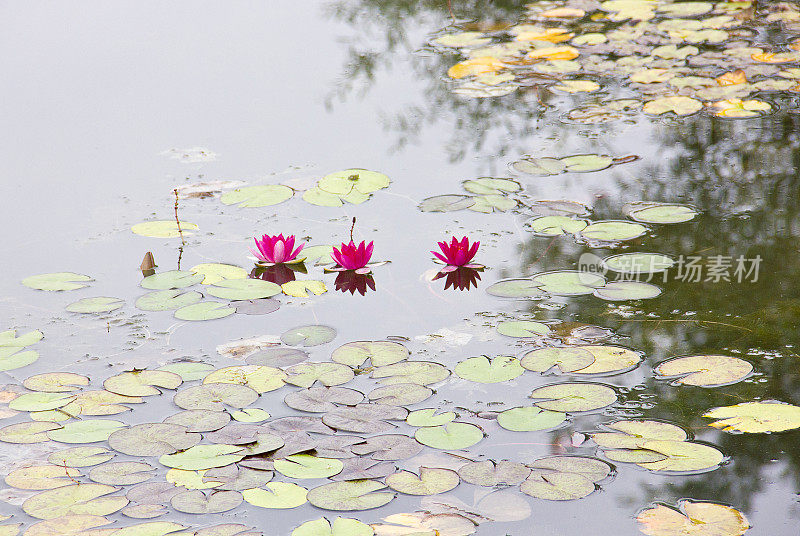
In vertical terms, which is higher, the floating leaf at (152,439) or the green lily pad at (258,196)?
the green lily pad at (258,196)

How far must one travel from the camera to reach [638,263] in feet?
8.96

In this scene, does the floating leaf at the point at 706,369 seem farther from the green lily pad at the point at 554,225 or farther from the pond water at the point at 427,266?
the green lily pad at the point at 554,225

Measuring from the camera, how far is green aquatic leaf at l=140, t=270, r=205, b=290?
8.91 feet

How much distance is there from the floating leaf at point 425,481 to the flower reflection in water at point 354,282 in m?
0.92

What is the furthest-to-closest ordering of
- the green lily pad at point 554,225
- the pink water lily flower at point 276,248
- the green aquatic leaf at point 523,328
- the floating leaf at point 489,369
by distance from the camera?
the green lily pad at point 554,225, the pink water lily flower at point 276,248, the green aquatic leaf at point 523,328, the floating leaf at point 489,369

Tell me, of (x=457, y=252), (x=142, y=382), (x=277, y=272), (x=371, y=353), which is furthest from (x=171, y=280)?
(x=457, y=252)

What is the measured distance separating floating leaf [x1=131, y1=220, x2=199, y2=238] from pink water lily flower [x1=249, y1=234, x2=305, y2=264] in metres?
0.38

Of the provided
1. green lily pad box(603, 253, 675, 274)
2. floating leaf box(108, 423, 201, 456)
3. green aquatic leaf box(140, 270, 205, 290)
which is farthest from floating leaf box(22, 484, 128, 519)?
green lily pad box(603, 253, 675, 274)

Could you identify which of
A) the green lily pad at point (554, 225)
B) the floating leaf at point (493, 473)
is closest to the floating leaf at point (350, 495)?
the floating leaf at point (493, 473)

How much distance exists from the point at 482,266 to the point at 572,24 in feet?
8.84

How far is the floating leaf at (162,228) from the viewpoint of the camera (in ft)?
10.0

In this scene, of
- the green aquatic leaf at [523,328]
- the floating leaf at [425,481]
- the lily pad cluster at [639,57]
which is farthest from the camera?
the lily pad cluster at [639,57]

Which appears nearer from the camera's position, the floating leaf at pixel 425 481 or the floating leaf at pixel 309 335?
the floating leaf at pixel 425 481

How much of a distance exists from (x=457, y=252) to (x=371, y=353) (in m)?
0.55
